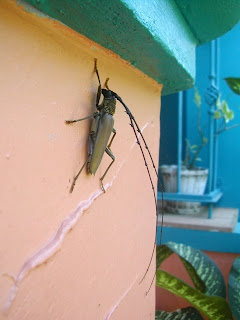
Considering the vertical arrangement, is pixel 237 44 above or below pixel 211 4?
above

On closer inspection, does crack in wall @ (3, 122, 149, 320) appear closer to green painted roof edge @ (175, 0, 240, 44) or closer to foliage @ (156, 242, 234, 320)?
green painted roof edge @ (175, 0, 240, 44)

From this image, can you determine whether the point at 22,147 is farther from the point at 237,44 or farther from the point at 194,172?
the point at 237,44

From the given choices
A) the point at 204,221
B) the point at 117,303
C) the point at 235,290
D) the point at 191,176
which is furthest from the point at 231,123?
the point at 117,303

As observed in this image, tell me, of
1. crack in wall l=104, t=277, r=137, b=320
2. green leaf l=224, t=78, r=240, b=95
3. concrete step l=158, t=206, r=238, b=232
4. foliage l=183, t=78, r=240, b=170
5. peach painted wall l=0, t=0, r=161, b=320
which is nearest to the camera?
peach painted wall l=0, t=0, r=161, b=320

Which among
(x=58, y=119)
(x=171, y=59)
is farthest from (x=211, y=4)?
(x=58, y=119)

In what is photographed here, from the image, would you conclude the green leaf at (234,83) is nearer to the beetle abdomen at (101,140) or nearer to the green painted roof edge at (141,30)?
the green painted roof edge at (141,30)

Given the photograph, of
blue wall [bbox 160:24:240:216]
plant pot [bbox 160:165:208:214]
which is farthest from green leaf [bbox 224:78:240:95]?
blue wall [bbox 160:24:240:216]

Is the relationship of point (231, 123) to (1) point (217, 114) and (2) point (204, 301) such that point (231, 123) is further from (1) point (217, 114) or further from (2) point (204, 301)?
(2) point (204, 301)
